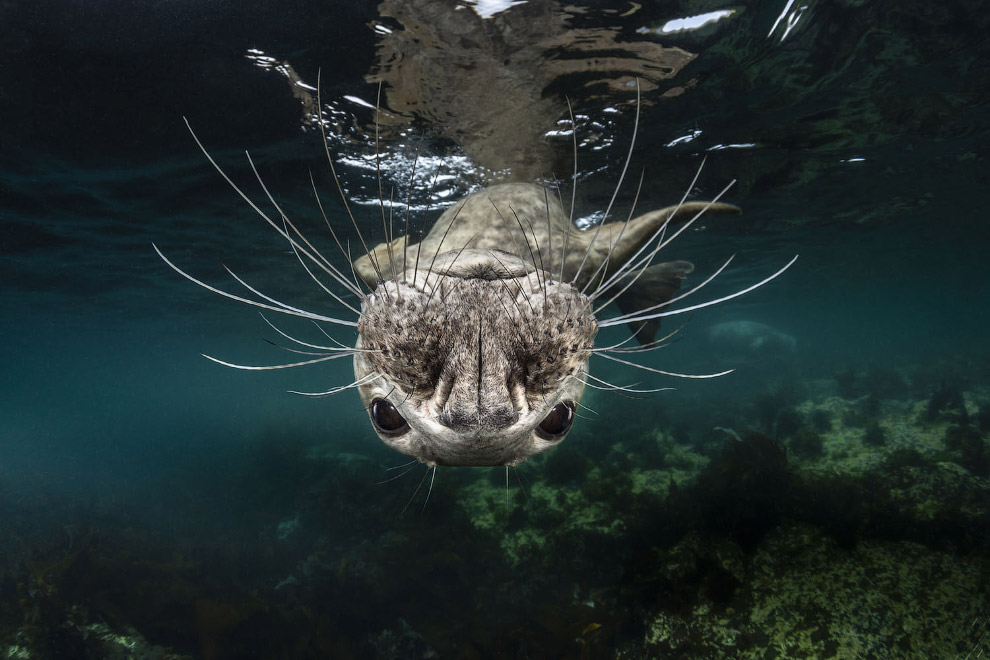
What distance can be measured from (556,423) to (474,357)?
0.67 metres

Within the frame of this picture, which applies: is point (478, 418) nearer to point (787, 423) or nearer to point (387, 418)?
point (387, 418)

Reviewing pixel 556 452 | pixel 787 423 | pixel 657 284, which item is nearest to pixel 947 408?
pixel 787 423

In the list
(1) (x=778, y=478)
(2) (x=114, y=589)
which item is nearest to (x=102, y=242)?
(2) (x=114, y=589)

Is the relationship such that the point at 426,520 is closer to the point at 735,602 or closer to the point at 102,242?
the point at 735,602

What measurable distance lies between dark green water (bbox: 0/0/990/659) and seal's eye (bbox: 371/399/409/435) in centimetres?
86

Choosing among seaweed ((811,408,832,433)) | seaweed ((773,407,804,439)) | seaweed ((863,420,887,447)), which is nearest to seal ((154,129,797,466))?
seaweed ((863,420,887,447))

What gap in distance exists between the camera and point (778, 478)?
7699 mm

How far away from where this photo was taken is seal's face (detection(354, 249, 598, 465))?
5.82 ft

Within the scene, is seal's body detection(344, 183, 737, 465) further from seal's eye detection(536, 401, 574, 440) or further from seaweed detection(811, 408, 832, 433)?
seaweed detection(811, 408, 832, 433)

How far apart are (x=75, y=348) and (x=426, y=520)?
5220 cm

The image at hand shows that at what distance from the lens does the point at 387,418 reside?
222 cm

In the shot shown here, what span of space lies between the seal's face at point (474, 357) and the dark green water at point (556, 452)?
43 cm

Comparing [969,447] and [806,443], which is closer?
[969,447]

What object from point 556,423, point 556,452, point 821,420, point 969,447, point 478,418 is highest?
point 478,418
